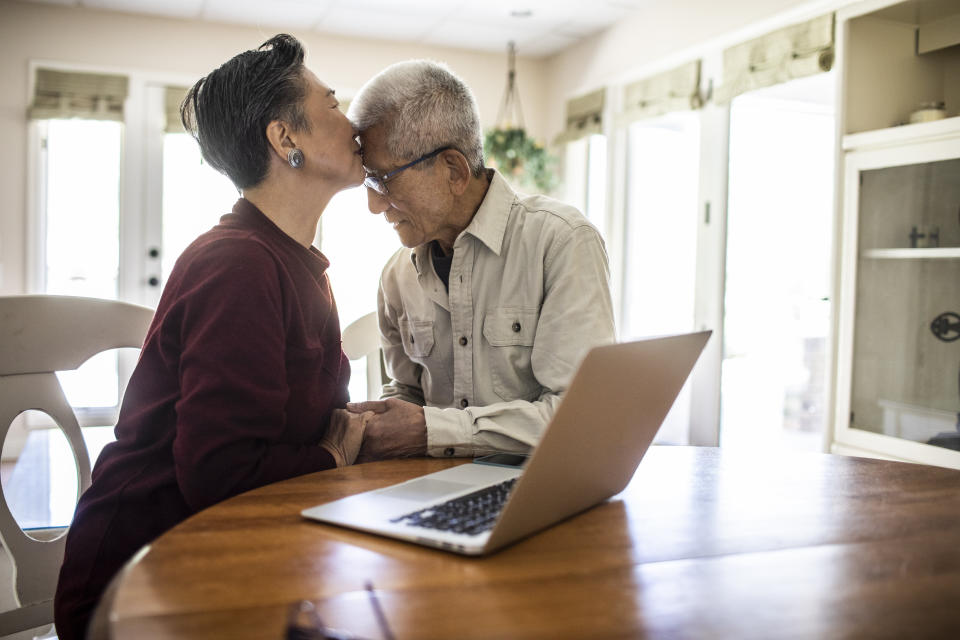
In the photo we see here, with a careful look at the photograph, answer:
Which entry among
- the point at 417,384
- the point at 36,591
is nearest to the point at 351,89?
the point at 417,384

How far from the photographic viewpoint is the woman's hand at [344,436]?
1.25m

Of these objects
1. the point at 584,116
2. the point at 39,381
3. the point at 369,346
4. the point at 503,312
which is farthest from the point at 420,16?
the point at 39,381

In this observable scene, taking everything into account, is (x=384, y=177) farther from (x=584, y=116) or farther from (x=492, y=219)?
(x=584, y=116)

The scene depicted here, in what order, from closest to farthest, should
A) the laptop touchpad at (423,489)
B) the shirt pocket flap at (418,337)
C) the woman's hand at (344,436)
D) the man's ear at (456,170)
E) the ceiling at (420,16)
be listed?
the laptop touchpad at (423,489) < the woman's hand at (344,436) < the man's ear at (456,170) < the shirt pocket flap at (418,337) < the ceiling at (420,16)

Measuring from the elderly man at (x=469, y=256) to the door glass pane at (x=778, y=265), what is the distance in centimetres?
223

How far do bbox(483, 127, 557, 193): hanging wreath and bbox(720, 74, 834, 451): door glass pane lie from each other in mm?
1314

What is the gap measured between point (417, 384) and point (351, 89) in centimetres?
411

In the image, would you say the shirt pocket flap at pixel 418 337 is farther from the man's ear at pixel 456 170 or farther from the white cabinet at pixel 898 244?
the white cabinet at pixel 898 244

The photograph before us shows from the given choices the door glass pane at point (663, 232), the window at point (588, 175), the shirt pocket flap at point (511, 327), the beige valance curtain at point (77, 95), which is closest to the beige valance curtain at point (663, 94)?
the door glass pane at point (663, 232)

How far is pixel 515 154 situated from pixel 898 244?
249 centimetres

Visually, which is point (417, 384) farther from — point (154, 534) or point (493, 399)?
point (154, 534)

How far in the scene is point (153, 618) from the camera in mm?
611

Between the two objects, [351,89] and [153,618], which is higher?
[351,89]

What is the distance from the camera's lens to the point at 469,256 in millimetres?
1639
